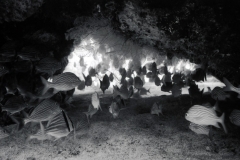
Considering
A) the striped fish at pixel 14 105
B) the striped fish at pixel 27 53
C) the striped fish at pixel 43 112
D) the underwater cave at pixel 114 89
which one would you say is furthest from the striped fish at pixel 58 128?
the striped fish at pixel 27 53

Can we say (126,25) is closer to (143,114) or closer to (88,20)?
(88,20)

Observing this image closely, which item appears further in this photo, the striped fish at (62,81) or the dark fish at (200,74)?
the dark fish at (200,74)

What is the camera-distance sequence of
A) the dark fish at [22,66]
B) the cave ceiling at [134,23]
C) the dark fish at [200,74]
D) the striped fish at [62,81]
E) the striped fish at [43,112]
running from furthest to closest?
the dark fish at [200,74] < the dark fish at [22,66] < the cave ceiling at [134,23] < the striped fish at [62,81] < the striped fish at [43,112]

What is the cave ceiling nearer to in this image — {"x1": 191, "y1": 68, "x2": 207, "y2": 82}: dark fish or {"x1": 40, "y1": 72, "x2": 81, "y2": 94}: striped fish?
{"x1": 191, "y1": 68, "x2": 207, "y2": 82}: dark fish

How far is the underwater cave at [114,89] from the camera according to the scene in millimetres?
2750

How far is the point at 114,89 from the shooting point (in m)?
4.32

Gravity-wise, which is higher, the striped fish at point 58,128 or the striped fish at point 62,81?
the striped fish at point 62,81

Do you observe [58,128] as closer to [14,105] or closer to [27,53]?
[14,105]

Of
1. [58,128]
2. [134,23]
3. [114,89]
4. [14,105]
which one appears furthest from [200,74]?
[14,105]

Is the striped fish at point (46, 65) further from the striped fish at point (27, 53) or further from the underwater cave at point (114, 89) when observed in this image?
the striped fish at point (27, 53)

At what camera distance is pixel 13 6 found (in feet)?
11.2

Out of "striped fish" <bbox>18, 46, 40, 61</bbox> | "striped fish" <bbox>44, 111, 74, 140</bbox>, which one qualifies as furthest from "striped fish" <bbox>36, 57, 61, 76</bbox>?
"striped fish" <bbox>44, 111, 74, 140</bbox>

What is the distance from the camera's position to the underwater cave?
2750 millimetres

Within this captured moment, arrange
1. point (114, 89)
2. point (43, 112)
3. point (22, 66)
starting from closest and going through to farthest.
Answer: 1. point (43, 112)
2. point (22, 66)
3. point (114, 89)
